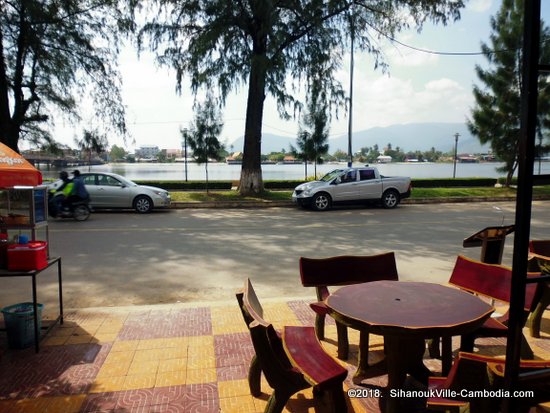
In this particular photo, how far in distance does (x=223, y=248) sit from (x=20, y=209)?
15.6 feet

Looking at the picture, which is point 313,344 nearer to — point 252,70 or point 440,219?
point 440,219

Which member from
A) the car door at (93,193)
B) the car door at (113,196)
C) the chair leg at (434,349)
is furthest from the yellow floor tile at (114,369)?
the car door at (93,193)

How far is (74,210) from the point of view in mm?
13406

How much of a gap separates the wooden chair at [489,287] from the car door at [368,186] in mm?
12735

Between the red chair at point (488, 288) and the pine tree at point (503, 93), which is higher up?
the pine tree at point (503, 93)

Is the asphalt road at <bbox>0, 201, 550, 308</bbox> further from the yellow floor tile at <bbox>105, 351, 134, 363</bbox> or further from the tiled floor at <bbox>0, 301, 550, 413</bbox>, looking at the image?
the yellow floor tile at <bbox>105, 351, 134, 363</bbox>

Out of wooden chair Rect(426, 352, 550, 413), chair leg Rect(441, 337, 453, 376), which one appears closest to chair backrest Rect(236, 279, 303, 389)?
wooden chair Rect(426, 352, 550, 413)

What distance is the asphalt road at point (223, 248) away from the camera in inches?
243

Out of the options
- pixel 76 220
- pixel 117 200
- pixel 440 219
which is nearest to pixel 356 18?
pixel 440 219

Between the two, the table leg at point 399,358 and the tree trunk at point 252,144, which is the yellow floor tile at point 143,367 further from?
the tree trunk at point 252,144

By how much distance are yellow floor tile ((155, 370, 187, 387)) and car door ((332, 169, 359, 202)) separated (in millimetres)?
13478

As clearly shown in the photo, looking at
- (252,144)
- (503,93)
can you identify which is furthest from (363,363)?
(503,93)

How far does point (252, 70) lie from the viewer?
1767 centimetres

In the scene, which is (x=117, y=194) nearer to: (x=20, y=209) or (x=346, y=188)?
(x=346, y=188)
